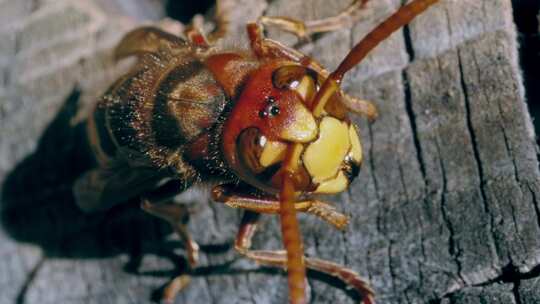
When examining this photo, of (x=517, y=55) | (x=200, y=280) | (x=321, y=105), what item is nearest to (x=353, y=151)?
(x=321, y=105)

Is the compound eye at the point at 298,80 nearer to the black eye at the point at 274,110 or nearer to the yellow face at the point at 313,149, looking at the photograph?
the yellow face at the point at 313,149

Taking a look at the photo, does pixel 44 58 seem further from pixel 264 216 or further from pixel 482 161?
pixel 482 161

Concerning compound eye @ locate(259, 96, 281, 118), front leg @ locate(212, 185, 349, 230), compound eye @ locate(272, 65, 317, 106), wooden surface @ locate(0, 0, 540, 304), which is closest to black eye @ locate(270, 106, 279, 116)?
compound eye @ locate(259, 96, 281, 118)

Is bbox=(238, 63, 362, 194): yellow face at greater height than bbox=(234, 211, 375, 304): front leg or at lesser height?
greater

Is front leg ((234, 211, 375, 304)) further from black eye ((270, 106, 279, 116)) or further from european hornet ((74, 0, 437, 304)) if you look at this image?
black eye ((270, 106, 279, 116))

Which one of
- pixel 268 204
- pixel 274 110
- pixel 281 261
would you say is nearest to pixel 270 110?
pixel 274 110

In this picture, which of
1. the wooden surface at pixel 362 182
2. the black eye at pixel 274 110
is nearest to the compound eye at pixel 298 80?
the black eye at pixel 274 110
